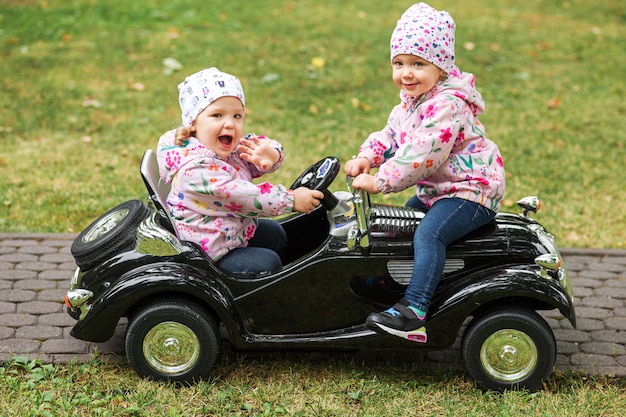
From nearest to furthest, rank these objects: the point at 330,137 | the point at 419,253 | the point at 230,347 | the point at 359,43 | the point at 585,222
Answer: the point at 419,253
the point at 230,347
the point at 585,222
the point at 330,137
the point at 359,43

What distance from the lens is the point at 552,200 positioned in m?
6.20

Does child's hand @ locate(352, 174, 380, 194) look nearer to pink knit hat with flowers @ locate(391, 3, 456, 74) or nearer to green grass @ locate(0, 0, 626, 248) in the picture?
pink knit hat with flowers @ locate(391, 3, 456, 74)

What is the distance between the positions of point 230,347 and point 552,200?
310 centimetres

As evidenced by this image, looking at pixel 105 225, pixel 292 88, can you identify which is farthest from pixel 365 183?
pixel 292 88

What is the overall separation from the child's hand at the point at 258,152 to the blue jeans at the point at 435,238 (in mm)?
770

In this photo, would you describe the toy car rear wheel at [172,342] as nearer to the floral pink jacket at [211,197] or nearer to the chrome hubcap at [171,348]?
the chrome hubcap at [171,348]

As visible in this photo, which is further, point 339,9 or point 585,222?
point 339,9

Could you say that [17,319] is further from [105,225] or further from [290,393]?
[290,393]

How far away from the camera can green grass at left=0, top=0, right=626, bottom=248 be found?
633cm

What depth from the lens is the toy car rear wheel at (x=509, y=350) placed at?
12.2 ft

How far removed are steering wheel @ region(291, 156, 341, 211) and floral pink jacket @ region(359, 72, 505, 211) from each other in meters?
0.21

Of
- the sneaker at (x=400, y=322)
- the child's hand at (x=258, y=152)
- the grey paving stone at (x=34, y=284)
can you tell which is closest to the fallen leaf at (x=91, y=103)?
the grey paving stone at (x=34, y=284)

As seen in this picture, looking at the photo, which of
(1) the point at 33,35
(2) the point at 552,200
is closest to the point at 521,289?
(2) the point at 552,200

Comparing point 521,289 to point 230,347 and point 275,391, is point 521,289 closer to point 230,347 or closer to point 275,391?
point 275,391
